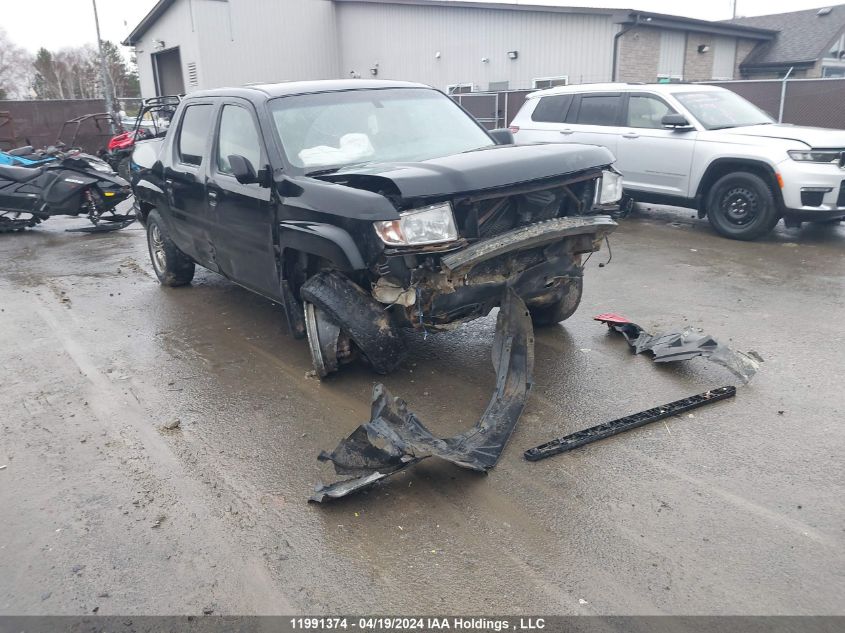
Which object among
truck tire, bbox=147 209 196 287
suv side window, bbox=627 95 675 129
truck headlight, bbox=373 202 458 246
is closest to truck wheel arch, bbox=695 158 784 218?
suv side window, bbox=627 95 675 129

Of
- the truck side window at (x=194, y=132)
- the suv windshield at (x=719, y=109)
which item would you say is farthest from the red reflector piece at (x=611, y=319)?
the suv windshield at (x=719, y=109)

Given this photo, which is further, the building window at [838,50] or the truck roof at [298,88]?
the building window at [838,50]

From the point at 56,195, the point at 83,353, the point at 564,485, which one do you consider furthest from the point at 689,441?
the point at 56,195

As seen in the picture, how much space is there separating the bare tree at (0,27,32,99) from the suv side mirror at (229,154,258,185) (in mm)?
82852

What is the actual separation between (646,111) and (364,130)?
6260 millimetres

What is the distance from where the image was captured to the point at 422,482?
139 inches

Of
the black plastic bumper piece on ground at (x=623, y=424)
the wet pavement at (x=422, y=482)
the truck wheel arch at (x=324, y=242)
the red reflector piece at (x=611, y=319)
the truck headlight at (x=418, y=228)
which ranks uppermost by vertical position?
the truck headlight at (x=418, y=228)

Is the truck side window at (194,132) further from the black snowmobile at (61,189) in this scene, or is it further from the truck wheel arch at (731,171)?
the truck wheel arch at (731,171)

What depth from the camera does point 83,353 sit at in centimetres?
555

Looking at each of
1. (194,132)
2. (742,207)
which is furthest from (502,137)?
(742,207)

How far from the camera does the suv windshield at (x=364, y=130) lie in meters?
4.83

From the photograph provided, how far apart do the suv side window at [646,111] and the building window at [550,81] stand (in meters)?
11.5

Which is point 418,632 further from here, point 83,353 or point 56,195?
point 56,195

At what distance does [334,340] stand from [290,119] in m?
1.67
